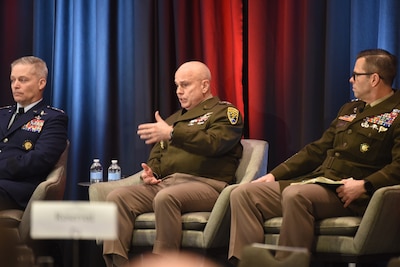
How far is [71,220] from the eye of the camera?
146cm

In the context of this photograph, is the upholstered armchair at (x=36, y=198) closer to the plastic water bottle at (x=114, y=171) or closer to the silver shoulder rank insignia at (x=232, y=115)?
the plastic water bottle at (x=114, y=171)

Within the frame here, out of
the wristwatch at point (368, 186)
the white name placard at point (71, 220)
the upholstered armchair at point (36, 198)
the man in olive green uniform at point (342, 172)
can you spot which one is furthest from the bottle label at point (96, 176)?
the white name placard at point (71, 220)

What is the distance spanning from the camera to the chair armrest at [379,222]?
10.9ft

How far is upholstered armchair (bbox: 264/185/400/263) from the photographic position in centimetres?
333

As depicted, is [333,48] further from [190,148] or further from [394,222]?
[394,222]

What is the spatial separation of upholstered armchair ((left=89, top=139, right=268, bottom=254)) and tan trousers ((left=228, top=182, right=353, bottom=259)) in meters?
0.09

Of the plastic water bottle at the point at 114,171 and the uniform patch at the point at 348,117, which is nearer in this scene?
the uniform patch at the point at 348,117

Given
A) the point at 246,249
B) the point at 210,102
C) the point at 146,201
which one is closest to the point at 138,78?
the point at 210,102

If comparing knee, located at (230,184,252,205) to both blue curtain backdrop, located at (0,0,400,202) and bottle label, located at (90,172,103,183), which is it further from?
bottle label, located at (90,172,103,183)

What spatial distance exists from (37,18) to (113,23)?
549 mm

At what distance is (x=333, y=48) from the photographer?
171 inches

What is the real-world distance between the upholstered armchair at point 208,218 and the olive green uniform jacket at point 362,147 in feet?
0.68

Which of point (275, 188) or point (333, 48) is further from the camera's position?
point (333, 48)

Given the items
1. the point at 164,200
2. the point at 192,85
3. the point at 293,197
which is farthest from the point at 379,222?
the point at 192,85
